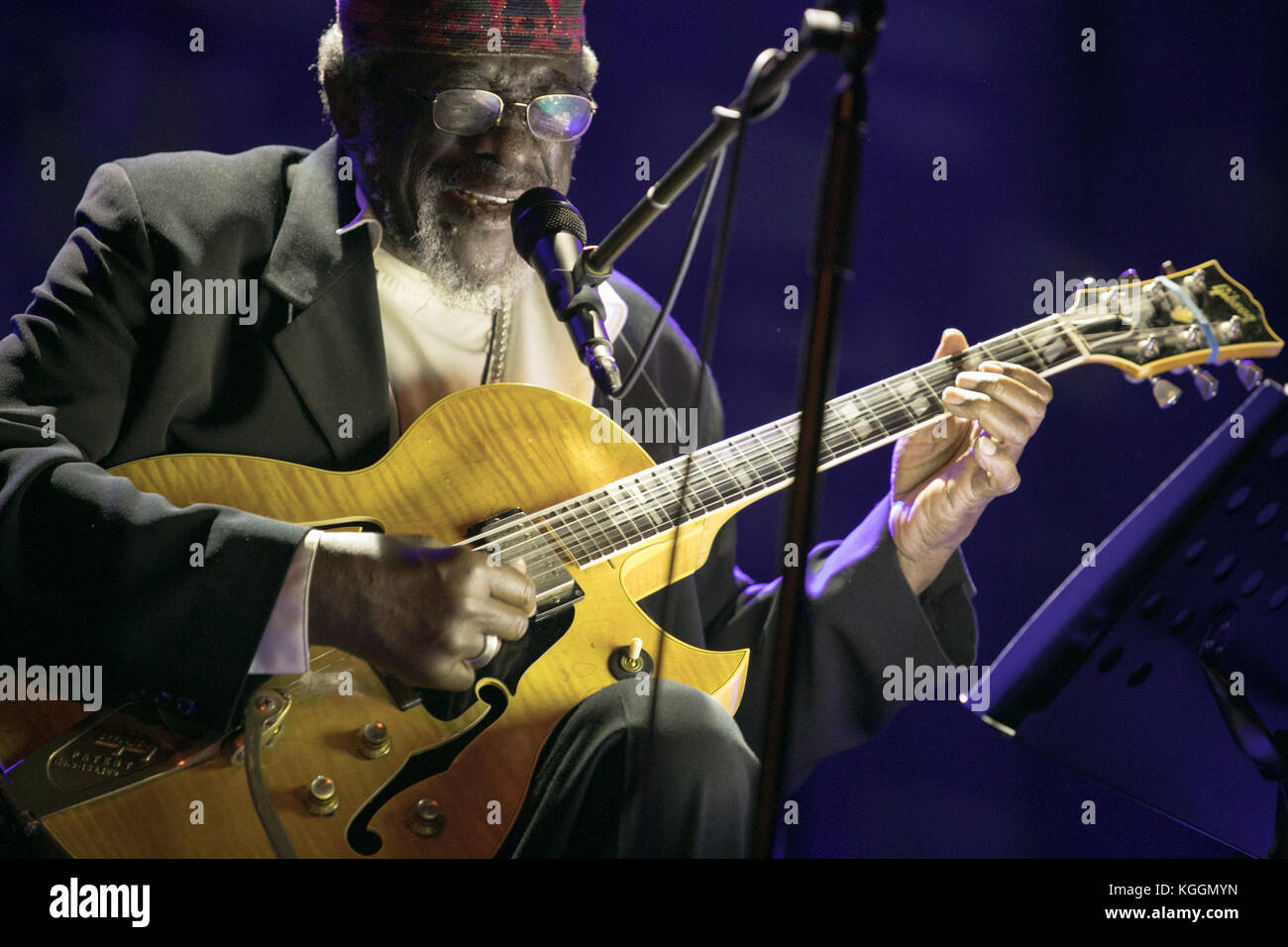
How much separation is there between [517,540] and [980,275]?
125 centimetres

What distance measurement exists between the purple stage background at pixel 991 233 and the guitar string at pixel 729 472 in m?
0.26

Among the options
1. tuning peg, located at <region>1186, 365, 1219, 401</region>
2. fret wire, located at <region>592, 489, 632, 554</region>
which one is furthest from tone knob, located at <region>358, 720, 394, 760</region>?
tuning peg, located at <region>1186, 365, 1219, 401</region>

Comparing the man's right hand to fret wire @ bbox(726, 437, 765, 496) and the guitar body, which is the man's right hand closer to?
the guitar body

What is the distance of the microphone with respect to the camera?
152 centimetres

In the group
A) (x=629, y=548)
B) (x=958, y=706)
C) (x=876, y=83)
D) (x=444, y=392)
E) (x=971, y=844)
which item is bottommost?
(x=971, y=844)

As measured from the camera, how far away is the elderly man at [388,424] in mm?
1883

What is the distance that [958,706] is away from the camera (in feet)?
8.59

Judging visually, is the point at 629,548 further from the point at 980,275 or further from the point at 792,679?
the point at 980,275

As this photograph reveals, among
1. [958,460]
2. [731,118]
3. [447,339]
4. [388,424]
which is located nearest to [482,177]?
[447,339]

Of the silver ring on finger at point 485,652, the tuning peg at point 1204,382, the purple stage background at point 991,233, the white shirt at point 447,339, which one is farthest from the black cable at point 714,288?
the tuning peg at point 1204,382

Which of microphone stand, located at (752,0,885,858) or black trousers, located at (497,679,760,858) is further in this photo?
black trousers, located at (497,679,760,858)

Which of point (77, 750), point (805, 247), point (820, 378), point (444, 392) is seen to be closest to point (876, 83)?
point (805, 247)

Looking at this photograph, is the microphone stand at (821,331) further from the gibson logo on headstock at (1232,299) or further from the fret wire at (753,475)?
the gibson logo on headstock at (1232,299)

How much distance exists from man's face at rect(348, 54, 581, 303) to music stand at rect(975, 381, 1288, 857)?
3.81 ft
